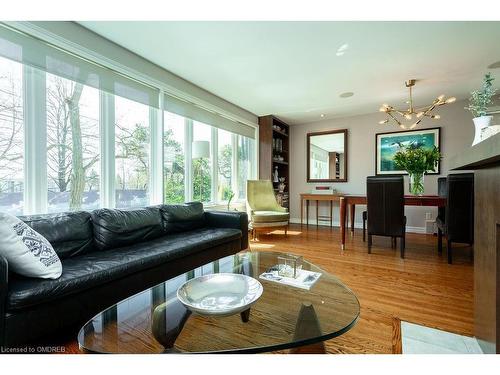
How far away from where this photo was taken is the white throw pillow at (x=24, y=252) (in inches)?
50.3

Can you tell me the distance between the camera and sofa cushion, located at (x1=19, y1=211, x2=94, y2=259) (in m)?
1.70

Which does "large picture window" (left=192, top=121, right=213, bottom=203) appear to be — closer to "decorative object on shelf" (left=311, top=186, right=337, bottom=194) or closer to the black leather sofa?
the black leather sofa

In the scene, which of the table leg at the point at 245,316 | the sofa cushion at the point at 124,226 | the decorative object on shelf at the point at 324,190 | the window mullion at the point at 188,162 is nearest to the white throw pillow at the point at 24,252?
the sofa cushion at the point at 124,226

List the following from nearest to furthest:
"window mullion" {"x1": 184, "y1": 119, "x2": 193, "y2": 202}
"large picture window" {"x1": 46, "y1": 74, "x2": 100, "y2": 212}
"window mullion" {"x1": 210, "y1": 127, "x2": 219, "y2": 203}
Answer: "large picture window" {"x1": 46, "y1": 74, "x2": 100, "y2": 212} → "window mullion" {"x1": 184, "y1": 119, "x2": 193, "y2": 202} → "window mullion" {"x1": 210, "y1": 127, "x2": 219, "y2": 203}

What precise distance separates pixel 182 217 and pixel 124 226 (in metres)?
0.70

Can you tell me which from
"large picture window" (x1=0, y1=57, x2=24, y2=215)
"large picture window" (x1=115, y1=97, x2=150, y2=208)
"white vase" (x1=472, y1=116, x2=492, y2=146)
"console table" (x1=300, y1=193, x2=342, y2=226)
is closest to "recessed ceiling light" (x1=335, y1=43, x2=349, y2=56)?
"white vase" (x1=472, y1=116, x2=492, y2=146)

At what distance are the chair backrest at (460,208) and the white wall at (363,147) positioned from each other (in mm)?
1899

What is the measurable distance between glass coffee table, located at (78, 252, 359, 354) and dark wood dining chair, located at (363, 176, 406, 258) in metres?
2.13

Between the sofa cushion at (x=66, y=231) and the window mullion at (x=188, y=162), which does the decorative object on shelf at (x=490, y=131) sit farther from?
the window mullion at (x=188, y=162)

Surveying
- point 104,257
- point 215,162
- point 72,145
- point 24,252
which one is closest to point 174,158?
point 215,162

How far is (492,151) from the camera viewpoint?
2.58 ft

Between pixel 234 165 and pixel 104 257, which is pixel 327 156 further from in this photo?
pixel 104 257
